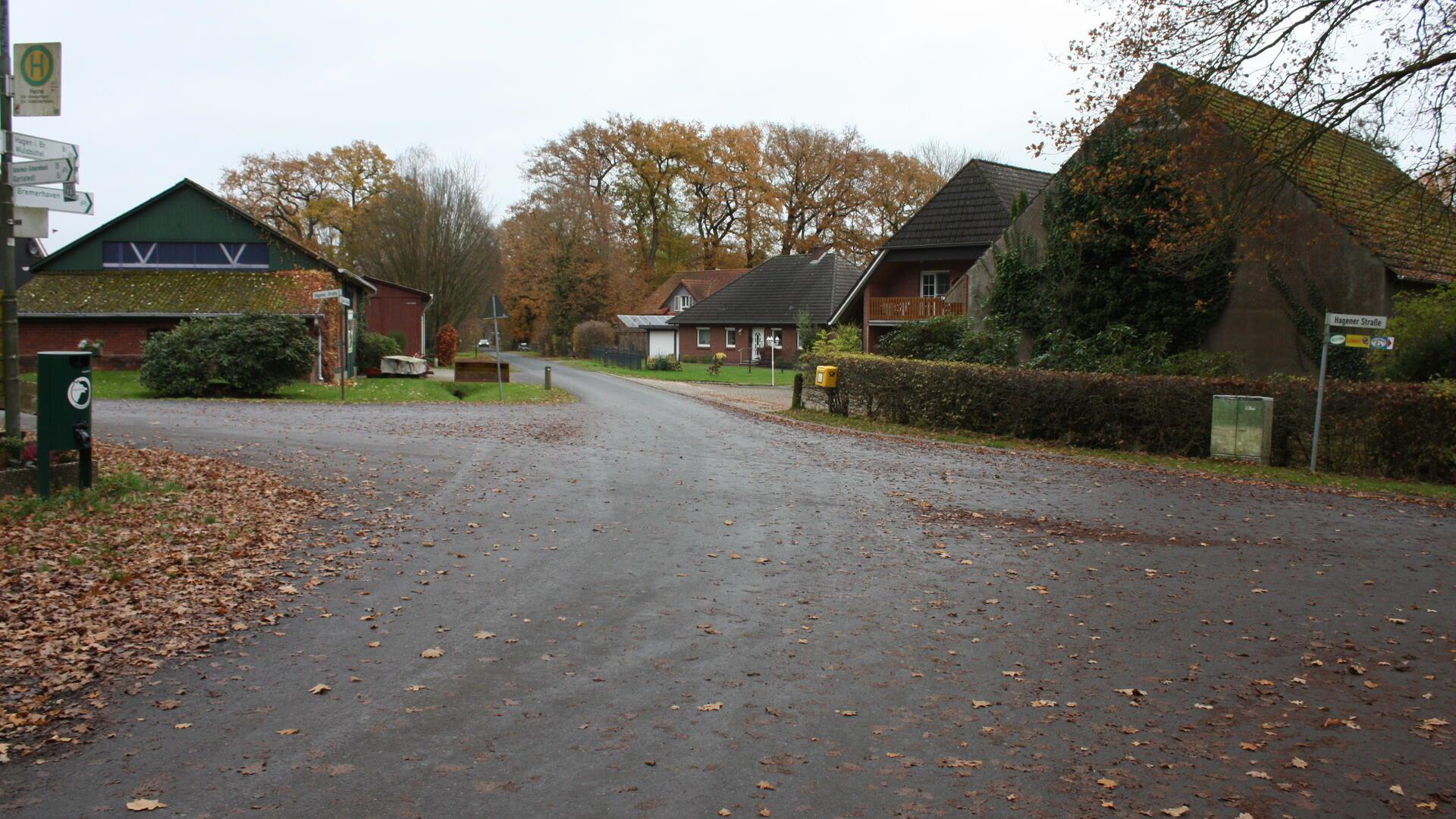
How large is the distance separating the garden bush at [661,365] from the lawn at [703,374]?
377 mm

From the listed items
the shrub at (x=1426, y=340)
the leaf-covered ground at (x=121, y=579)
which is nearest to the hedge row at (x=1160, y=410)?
the shrub at (x=1426, y=340)

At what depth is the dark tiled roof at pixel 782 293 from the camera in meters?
56.3

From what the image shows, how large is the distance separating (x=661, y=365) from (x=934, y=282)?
657 inches

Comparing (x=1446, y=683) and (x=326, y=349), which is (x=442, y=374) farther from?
(x=1446, y=683)

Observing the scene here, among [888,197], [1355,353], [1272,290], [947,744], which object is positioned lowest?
[947,744]

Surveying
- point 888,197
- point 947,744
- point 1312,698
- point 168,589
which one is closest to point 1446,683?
point 1312,698

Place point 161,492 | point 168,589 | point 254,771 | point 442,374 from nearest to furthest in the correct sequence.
Answer: point 254,771
point 168,589
point 161,492
point 442,374

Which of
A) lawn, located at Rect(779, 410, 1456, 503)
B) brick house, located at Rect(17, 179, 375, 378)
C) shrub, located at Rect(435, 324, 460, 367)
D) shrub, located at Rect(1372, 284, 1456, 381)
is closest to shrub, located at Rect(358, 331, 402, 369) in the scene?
brick house, located at Rect(17, 179, 375, 378)

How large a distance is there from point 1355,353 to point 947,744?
21.3 metres

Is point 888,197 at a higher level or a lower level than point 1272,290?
higher

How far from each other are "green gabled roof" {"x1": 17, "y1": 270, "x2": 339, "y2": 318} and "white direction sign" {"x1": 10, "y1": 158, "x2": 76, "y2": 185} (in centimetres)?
2468

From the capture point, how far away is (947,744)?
496 centimetres

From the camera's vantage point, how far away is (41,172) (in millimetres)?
9086

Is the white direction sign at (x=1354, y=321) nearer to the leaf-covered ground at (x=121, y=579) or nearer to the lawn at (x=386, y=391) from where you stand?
the leaf-covered ground at (x=121, y=579)
